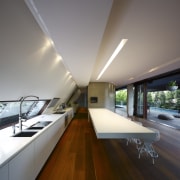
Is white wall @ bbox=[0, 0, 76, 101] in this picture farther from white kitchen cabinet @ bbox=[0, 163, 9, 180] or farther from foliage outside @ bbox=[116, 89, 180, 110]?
foliage outside @ bbox=[116, 89, 180, 110]

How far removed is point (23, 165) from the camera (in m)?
1.91

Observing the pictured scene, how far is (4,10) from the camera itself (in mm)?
1279

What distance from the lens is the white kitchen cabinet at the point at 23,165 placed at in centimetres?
166

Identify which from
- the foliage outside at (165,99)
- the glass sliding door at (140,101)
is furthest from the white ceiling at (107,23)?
the glass sliding door at (140,101)

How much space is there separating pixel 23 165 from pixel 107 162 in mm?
2065

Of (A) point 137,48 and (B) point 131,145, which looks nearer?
(A) point 137,48

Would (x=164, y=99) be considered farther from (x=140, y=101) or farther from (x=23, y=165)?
(x=23, y=165)

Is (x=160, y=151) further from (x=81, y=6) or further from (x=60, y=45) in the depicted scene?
(x=81, y=6)

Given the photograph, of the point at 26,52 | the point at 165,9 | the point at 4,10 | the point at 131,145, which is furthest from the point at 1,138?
the point at 131,145

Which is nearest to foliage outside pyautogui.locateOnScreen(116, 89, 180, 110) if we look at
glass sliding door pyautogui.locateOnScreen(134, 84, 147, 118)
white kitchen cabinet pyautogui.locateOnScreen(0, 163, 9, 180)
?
glass sliding door pyautogui.locateOnScreen(134, 84, 147, 118)

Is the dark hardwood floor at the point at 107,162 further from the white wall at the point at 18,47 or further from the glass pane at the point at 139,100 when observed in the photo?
the glass pane at the point at 139,100

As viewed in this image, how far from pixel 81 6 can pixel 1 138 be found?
2296 mm

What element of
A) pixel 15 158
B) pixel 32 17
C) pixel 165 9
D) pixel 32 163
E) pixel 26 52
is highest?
pixel 165 9

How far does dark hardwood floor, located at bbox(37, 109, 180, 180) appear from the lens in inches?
108
